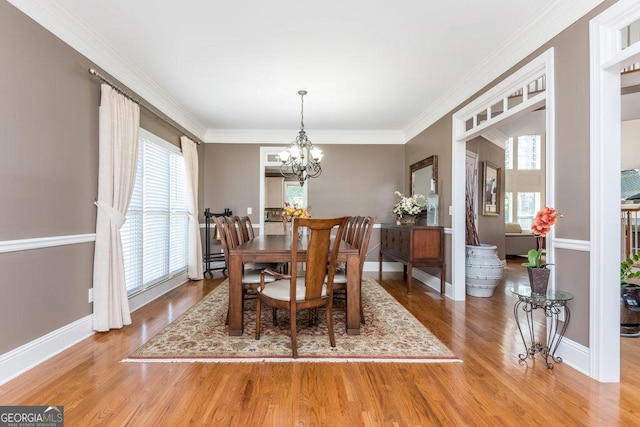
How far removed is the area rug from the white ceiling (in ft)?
8.38

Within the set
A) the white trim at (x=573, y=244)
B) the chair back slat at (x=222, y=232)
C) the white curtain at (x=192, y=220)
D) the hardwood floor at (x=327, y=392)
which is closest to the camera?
the hardwood floor at (x=327, y=392)

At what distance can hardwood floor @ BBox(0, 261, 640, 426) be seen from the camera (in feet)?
5.26

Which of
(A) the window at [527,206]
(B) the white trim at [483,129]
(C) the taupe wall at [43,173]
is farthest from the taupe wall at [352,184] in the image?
(A) the window at [527,206]

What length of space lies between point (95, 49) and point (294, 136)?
3425 mm

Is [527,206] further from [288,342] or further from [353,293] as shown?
[288,342]

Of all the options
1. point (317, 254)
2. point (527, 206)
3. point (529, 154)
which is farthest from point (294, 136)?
point (529, 154)

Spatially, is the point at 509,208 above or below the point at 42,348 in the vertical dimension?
above

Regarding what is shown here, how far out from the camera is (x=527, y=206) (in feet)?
29.4

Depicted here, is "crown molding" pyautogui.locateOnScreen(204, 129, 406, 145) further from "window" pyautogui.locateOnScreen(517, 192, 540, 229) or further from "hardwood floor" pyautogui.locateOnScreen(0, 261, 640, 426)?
"window" pyautogui.locateOnScreen(517, 192, 540, 229)

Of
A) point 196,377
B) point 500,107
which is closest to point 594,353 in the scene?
point 196,377

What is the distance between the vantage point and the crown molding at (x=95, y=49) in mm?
2211

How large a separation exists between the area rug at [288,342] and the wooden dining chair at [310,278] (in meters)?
0.18

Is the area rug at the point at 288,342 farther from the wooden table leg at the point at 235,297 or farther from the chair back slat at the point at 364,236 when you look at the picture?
the chair back slat at the point at 364,236

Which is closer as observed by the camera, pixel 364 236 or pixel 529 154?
pixel 364 236
